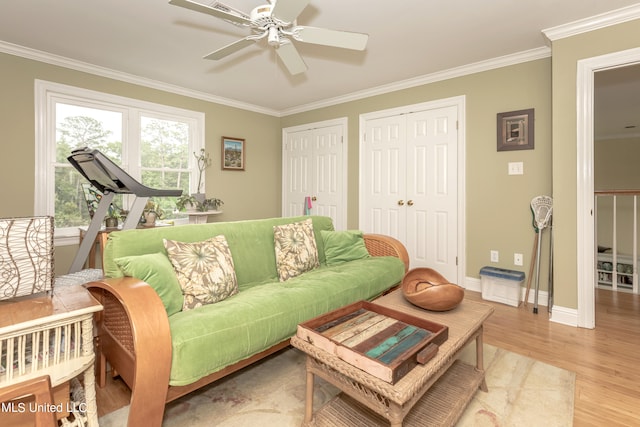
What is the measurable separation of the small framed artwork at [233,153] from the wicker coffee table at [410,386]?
11.7 feet

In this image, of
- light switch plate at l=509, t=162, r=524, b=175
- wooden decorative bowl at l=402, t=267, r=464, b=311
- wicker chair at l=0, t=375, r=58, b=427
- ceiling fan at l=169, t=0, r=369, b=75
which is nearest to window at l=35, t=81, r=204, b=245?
ceiling fan at l=169, t=0, r=369, b=75

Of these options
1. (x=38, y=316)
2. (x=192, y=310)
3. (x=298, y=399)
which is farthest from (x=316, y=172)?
(x=38, y=316)

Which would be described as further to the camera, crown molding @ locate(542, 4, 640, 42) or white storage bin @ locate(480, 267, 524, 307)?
white storage bin @ locate(480, 267, 524, 307)

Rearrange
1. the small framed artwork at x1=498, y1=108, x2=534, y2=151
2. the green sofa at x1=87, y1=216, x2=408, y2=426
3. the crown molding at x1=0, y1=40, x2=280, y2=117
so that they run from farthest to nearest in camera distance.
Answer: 1. the small framed artwork at x1=498, y1=108, x2=534, y2=151
2. the crown molding at x1=0, y1=40, x2=280, y2=117
3. the green sofa at x1=87, y1=216, x2=408, y2=426

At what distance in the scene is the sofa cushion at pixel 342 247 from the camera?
2943 mm

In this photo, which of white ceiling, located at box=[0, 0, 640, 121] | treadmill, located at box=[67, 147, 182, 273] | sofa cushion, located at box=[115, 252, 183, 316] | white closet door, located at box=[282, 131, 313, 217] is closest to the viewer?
sofa cushion, located at box=[115, 252, 183, 316]

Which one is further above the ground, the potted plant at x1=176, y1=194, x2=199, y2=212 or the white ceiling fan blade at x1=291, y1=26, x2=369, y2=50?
the white ceiling fan blade at x1=291, y1=26, x2=369, y2=50

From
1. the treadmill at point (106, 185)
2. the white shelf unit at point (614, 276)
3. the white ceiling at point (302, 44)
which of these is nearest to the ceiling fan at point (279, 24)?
the white ceiling at point (302, 44)

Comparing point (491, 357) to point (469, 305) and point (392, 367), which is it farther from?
point (392, 367)

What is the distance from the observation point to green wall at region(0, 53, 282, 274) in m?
3.06

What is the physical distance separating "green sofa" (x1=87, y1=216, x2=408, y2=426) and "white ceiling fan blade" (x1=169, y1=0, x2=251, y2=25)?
4.34ft

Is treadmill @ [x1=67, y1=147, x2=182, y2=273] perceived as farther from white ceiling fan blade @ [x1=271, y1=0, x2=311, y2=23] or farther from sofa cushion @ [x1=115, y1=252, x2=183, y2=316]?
white ceiling fan blade @ [x1=271, y1=0, x2=311, y2=23]

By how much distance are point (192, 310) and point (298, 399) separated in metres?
0.74

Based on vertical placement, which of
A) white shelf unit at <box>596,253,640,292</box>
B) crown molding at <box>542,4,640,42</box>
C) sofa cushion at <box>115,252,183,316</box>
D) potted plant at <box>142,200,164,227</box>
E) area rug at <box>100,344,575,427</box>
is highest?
crown molding at <box>542,4,640,42</box>
